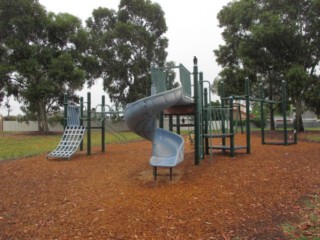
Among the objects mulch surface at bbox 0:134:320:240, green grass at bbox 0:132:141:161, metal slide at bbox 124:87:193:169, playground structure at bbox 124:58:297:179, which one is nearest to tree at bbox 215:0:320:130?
green grass at bbox 0:132:141:161

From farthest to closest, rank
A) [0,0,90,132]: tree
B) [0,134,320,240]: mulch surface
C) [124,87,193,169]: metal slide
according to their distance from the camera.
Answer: [0,0,90,132]: tree, [124,87,193,169]: metal slide, [0,134,320,240]: mulch surface

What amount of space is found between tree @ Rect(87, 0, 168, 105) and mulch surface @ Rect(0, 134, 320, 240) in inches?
1001

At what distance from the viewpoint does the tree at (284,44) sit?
1950 cm

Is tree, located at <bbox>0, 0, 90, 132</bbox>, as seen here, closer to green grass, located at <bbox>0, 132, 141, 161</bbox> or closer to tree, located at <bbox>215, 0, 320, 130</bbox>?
green grass, located at <bbox>0, 132, 141, 161</bbox>

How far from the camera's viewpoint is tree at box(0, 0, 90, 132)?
2466 cm

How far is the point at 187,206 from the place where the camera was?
488 centimetres

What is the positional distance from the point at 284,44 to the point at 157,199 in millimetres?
18227

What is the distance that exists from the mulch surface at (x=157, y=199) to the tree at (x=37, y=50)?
17.8 m

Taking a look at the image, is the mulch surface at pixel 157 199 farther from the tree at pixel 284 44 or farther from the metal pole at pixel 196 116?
the tree at pixel 284 44

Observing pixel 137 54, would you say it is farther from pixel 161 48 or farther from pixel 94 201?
pixel 94 201

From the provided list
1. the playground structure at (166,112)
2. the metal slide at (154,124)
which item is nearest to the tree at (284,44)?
the playground structure at (166,112)

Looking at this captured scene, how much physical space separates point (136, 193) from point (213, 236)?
6.74ft

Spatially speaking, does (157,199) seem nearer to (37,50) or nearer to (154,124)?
(154,124)

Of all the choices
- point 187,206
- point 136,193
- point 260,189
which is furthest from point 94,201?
point 260,189
